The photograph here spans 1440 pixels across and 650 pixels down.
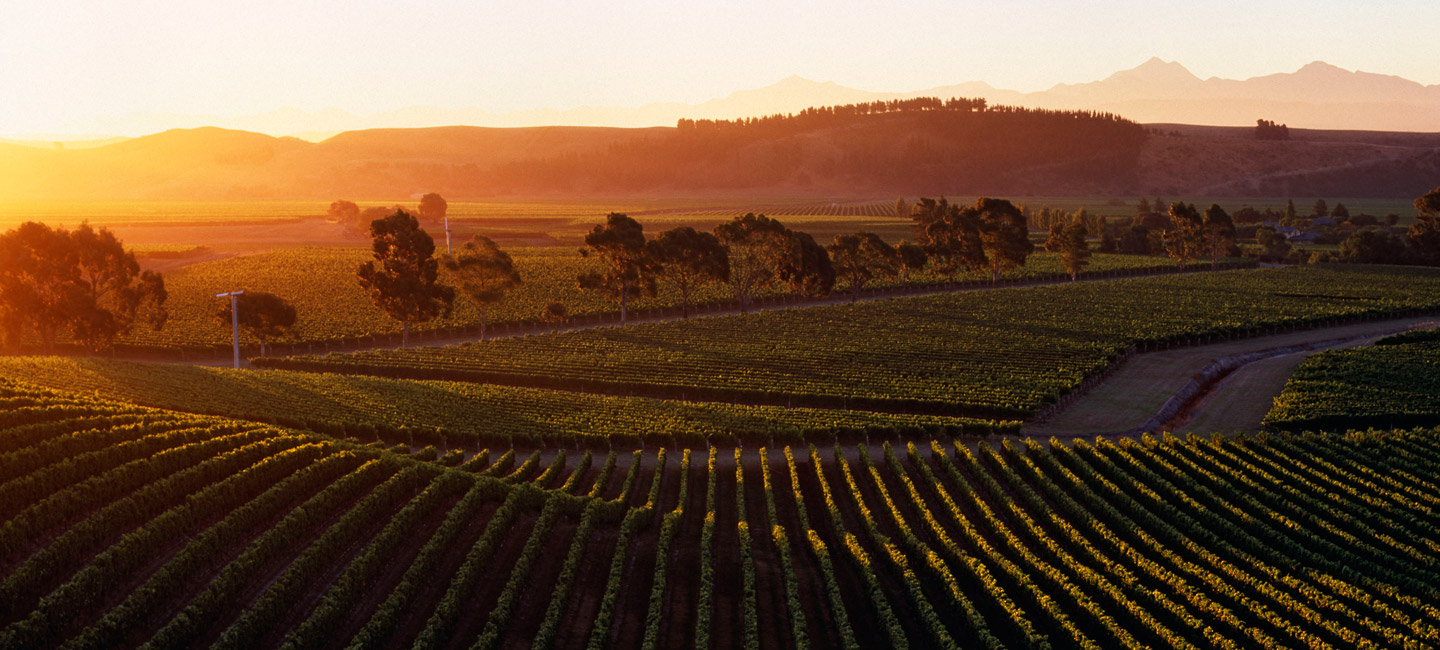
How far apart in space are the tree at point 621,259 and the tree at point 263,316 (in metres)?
25.5

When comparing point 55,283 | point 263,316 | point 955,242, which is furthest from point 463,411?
point 955,242

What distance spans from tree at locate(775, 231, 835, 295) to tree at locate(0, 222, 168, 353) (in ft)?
197

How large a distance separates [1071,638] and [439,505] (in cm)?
2295

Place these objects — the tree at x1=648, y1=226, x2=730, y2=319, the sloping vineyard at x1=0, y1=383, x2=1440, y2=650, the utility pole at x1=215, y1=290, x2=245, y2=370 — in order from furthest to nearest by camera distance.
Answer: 1. the tree at x1=648, y1=226, x2=730, y2=319
2. the utility pole at x1=215, y1=290, x2=245, y2=370
3. the sloping vineyard at x1=0, y1=383, x2=1440, y2=650

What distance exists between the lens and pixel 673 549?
118 feet

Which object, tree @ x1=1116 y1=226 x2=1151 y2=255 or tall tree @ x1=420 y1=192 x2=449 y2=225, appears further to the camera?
tall tree @ x1=420 y1=192 x2=449 y2=225

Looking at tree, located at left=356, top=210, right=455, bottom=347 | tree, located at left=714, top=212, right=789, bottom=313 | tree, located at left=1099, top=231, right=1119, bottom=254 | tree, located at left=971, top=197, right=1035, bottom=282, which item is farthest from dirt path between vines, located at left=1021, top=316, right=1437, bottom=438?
tree, located at left=1099, top=231, right=1119, bottom=254

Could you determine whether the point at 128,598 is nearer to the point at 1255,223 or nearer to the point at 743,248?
the point at 743,248

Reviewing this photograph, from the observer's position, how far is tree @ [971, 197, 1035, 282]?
116 metres

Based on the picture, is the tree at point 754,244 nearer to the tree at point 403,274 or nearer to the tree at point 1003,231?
the tree at point 1003,231

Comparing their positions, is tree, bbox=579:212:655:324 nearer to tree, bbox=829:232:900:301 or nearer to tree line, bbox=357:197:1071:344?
tree line, bbox=357:197:1071:344

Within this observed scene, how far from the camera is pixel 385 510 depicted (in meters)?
36.2

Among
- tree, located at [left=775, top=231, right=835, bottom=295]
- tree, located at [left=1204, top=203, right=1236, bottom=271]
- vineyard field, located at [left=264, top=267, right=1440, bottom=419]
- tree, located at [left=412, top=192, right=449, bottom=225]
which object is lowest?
vineyard field, located at [left=264, top=267, right=1440, bottom=419]

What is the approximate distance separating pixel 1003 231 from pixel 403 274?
2748 inches
